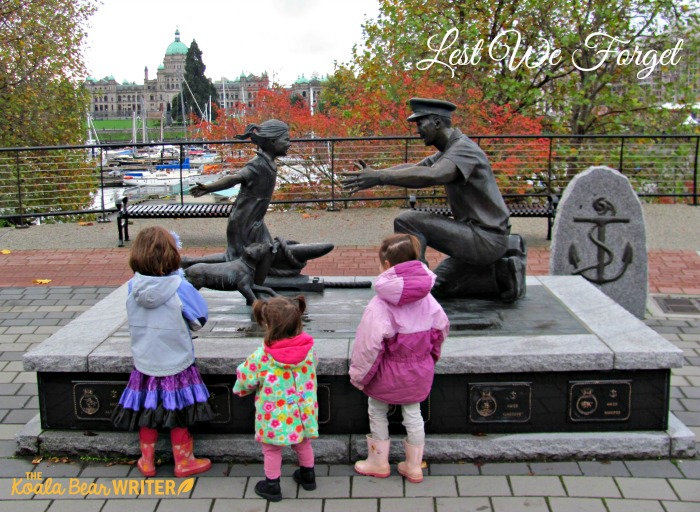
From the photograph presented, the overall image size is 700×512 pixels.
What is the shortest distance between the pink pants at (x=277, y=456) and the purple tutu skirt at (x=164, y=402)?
464mm

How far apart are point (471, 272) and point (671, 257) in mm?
5207

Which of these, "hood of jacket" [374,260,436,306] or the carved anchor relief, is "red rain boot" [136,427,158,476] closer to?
"hood of jacket" [374,260,436,306]

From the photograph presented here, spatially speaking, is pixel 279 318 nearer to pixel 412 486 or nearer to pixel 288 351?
pixel 288 351

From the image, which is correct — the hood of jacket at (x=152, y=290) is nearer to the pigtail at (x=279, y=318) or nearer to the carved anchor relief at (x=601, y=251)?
the pigtail at (x=279, y=318)

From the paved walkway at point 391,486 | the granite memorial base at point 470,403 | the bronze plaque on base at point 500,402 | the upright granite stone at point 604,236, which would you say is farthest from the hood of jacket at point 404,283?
the upright granite stone at point 604,236

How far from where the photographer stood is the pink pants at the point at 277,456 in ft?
14.0

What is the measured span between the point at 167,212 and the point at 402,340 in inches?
293

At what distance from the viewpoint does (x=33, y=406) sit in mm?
5648

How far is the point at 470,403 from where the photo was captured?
15.6ft

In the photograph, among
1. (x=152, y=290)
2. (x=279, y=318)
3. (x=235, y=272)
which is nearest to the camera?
(x=279, y=318)

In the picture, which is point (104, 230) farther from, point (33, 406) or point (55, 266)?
point (33, 406)

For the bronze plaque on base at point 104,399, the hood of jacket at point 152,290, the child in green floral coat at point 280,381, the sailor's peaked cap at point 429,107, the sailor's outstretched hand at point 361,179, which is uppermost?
the sailor's peaked cap at point 429,107

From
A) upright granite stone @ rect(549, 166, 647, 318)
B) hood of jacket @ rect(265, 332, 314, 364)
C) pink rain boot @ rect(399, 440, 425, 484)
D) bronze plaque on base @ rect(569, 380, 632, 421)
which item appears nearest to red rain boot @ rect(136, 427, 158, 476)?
hood of jacket @ rect(265, 332, 314, 364)

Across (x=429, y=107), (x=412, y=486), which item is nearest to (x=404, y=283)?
(x=412, y=486)
